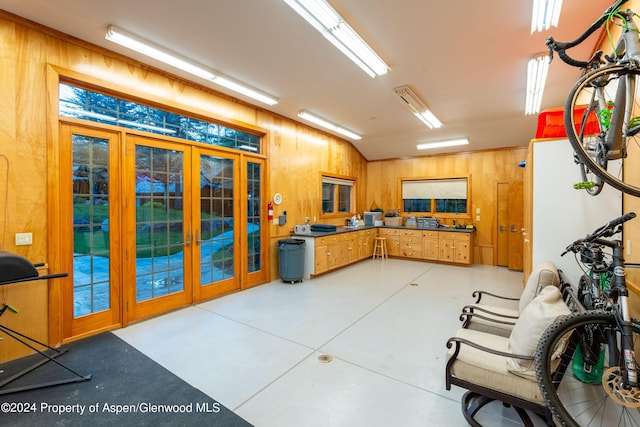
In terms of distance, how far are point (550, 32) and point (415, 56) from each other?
127 centimetres

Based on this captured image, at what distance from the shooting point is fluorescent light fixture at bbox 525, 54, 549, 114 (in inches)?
128

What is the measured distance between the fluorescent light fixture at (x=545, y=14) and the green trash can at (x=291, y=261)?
4.32 meters

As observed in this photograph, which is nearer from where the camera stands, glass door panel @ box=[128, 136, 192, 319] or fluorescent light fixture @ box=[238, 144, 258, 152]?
glass door panel @ box=[128, 136, 192, 319]

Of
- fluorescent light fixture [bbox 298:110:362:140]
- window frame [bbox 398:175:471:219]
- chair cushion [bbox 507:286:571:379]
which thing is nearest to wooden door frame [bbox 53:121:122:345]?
fluorescent light fixture [bbox 298:110:362:140]

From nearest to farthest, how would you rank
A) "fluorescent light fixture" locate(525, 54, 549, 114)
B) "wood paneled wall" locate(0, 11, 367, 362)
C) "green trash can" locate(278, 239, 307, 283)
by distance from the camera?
"wood paneled wall" locate(0, 11, 367, 362), "fluorescent light fixture" locate(525, 54, 549, 114), "green trash can" locate(278, 239, 307, 283)

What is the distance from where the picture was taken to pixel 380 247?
7738mm

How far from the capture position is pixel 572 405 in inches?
82.0

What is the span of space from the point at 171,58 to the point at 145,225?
208 centimetres

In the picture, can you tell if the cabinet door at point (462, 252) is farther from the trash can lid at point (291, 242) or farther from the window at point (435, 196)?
the trash can lid at point (291, 242)

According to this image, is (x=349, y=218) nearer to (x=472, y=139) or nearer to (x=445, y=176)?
(x=445, y=176)

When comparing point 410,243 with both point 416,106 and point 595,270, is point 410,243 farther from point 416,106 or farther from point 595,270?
point 595,270

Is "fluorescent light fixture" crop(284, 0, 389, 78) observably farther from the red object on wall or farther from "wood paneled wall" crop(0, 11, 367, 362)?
"wood paneled wall" crop(0, 11, 367, 362)

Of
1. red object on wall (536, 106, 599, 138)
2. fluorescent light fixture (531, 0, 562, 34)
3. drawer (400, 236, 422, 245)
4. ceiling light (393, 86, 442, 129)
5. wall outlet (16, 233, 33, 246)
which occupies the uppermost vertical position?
ceiling light (393, 86, 442, 129)

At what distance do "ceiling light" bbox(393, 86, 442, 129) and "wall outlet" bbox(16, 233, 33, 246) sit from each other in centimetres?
472
